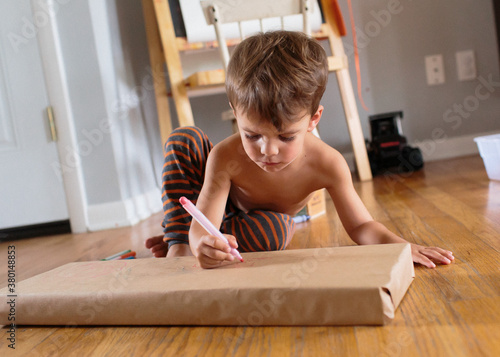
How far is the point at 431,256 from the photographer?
2.48 feet

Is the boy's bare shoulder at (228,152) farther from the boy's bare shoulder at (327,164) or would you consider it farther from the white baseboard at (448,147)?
the white baseboard at (448,147)

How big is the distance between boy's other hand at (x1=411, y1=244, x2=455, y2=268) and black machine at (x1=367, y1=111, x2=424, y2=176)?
124 centimetres

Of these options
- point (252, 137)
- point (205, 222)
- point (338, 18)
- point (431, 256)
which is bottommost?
point (431, 256)

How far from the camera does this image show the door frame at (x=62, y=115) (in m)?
1.55

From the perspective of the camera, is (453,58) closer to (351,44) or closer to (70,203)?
(351,44)

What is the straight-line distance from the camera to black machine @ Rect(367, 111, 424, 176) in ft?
6.47

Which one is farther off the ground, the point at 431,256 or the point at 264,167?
the point at 264,167

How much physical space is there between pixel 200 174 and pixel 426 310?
1.80 ft

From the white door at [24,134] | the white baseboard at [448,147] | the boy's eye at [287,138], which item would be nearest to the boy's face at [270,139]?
the boy's eye at [287,138]

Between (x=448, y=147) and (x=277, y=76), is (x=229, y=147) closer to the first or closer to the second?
(x=277, y=76)

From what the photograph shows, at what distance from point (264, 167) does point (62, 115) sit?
104 centimetres

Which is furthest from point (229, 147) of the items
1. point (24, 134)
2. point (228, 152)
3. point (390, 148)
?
point (390, 148)

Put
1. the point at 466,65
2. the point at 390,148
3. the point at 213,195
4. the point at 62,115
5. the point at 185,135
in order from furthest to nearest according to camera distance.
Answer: the point at 466,65 < the point at 390,148 < the point at 62,115 < the point at 185,135 < the point at 213,195

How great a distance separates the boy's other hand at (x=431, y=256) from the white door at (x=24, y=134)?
1.20 m
